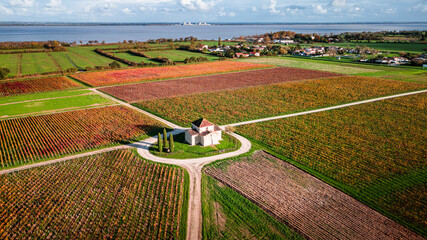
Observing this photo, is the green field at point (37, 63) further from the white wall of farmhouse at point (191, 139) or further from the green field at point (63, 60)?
the white wall of farmhouse at point (191, 139)

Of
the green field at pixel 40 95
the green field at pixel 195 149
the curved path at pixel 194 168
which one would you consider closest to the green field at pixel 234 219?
the curved path at pixel 194 168

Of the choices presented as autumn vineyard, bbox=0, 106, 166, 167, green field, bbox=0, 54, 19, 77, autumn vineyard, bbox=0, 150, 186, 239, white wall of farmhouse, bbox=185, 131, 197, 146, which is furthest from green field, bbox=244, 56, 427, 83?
green field, bbox=0, 54, 19, 77

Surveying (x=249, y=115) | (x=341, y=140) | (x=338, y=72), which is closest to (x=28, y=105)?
(x=249, y=115)

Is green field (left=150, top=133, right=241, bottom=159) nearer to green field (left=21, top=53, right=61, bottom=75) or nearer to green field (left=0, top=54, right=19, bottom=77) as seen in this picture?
green field (left=0, top=54, right=19, bottom=77)

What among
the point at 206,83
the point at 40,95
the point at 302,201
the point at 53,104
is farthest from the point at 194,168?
the point at 40,95

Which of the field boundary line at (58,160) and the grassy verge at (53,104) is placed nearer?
the field boundary line at (58,160)
